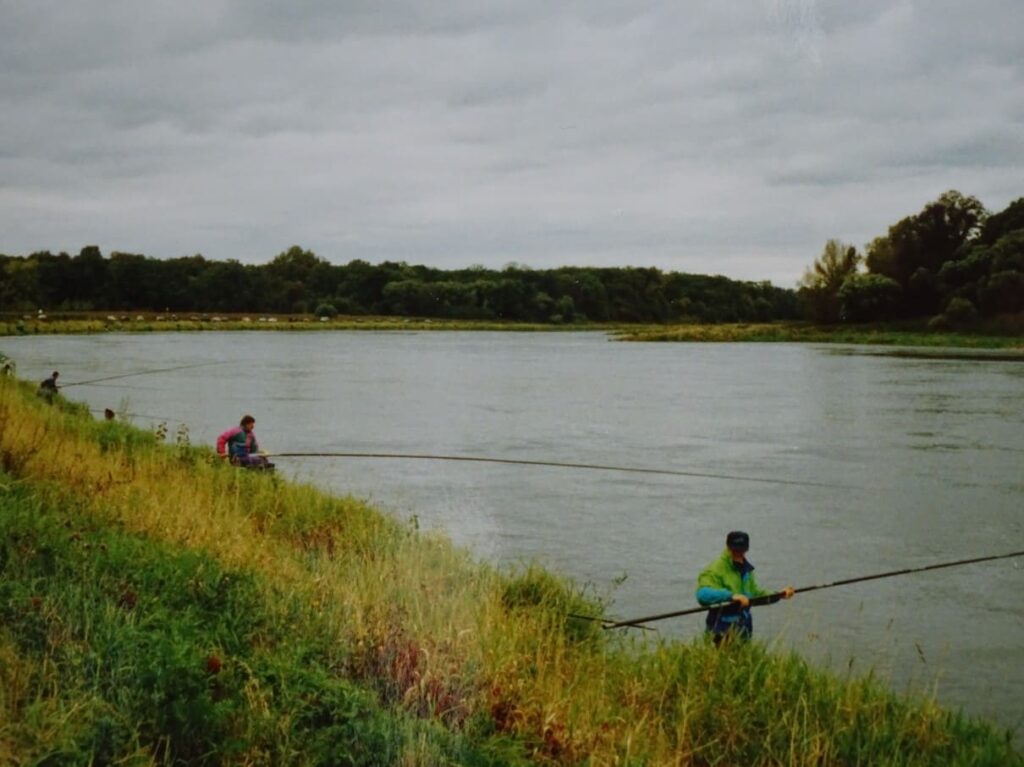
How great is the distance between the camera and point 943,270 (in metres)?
86.8

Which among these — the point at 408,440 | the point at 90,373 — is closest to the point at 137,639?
the point at 408,440

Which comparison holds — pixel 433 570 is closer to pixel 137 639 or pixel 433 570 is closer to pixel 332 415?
pixel 137 639

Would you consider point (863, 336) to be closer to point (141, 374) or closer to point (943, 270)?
point (943, 270)

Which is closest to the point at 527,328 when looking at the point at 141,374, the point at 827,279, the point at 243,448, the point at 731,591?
the point at 827,279

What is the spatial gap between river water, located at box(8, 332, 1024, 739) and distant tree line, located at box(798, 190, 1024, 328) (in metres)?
39.7

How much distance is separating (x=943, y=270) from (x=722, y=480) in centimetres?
7616

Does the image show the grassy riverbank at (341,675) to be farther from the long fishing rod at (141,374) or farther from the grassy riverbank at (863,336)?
the grassy riverbank at (863,336)

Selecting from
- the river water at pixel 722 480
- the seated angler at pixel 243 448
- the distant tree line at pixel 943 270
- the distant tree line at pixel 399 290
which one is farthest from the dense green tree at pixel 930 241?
the seated angler at pixel 243 448

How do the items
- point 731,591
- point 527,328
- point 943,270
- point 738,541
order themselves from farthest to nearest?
point 527,328, point 943,270, point 731,591, point 738,541

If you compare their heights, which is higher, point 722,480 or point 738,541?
point 738,541

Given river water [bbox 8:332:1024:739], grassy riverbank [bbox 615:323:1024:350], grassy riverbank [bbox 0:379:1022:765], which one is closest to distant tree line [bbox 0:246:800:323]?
grassy riverbank [bbox 615:323:1024:350]

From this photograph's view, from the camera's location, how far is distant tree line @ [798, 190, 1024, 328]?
80812 millimetres

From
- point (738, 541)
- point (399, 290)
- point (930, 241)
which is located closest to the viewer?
point (738, 541)

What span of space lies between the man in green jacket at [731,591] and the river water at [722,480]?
0.41m
